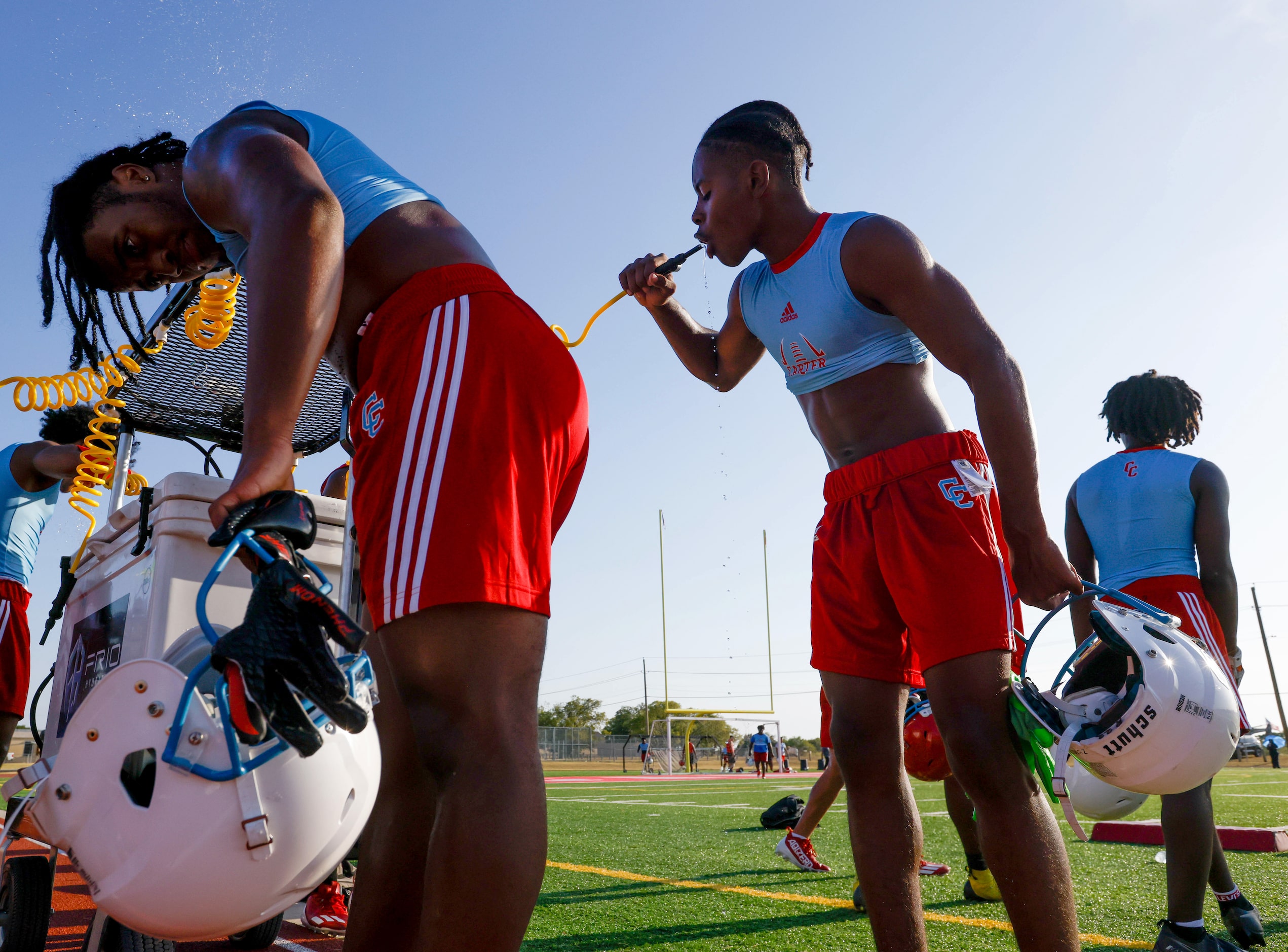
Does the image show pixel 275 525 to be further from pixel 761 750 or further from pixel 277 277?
pixel 761 750

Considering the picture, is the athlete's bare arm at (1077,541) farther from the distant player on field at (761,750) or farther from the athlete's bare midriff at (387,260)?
the distant player on field at (761,750)

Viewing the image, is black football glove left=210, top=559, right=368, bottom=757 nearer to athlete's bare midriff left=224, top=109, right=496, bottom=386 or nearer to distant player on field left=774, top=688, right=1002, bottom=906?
athlete's bare midriff left=224, top=109, right=496, bottom=386

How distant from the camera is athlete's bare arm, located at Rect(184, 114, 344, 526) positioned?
127 centimetres

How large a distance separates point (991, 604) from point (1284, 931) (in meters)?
2.18

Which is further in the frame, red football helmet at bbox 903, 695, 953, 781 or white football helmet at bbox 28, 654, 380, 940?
red football helmet at bbox 903, 695, 953, 781

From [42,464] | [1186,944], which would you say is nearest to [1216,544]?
[1186,944]

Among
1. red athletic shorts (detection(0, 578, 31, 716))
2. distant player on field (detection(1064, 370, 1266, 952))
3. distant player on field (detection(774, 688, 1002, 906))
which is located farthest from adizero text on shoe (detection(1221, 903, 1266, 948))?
red athletic shorts (detection(0, 578, 31, 716))

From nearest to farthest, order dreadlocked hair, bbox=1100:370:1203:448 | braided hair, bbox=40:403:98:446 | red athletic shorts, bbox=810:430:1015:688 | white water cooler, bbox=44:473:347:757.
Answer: red athletic shorts, bbox=810:430:1015:688
white water cooler, bbox=44:473:347:757
dreadlocked hair, bbox=1100:370:1203:448
braided hair, bbox=40:403:98:446

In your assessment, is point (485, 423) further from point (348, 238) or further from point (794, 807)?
point (794, 807)

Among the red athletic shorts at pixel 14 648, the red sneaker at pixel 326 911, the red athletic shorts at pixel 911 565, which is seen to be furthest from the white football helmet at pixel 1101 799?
the red athletic shorts at pixel 14 648

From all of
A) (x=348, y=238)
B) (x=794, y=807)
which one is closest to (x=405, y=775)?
(x=348, y=238)

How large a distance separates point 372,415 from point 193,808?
2.04 ft

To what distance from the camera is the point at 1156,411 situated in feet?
12.0

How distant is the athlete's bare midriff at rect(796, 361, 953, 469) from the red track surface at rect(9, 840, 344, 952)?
2.33 m
